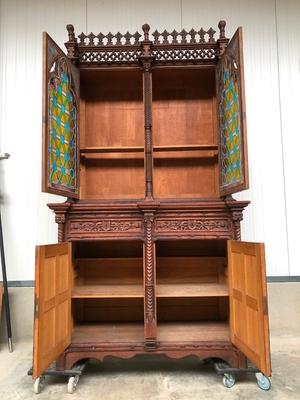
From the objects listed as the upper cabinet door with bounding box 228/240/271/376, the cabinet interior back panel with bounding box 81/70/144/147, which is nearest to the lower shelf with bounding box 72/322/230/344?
the upper cabinet door with bounding box 228/240/271/376

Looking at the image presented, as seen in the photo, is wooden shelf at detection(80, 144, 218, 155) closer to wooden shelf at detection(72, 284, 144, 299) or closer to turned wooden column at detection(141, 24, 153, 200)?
turned wooden column at detection(141, 24, 153, 200)

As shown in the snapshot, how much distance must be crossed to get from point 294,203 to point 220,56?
1596 millimetres

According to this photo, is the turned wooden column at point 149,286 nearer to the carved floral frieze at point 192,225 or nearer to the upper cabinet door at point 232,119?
the carved floral frieze at point 192,225

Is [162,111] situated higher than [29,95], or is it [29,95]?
[29,95]

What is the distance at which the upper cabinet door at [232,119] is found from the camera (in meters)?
2.08

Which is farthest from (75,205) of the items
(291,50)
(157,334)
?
(291,50)

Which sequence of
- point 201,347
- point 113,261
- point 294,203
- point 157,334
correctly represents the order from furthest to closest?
1. point 294,203
2. point 113,261
3. point 157,334
4. point 201,347

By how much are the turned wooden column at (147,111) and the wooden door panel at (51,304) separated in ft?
2.61

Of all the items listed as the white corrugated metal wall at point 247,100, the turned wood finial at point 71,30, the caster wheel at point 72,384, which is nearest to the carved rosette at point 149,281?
the caster wheel at point 72,384

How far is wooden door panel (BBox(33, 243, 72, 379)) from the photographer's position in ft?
6.24

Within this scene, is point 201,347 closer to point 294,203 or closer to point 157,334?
point 157,334

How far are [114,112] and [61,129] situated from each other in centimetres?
82

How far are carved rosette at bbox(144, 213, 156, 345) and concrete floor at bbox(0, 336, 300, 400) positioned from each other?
32 cm

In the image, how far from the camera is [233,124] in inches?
91.6
